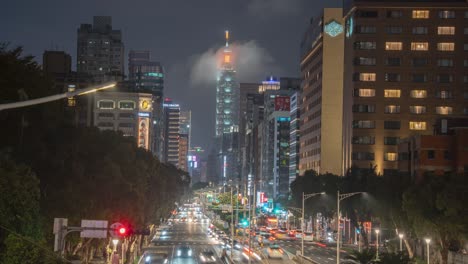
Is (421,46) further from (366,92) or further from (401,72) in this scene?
(366,92)

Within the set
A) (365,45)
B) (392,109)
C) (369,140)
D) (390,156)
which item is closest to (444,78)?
(392,109)

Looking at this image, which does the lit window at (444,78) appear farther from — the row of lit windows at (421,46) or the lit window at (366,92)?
the lit window at (366,92)

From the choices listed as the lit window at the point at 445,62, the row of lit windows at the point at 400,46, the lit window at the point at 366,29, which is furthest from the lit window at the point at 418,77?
the lit window at the point at 366,29

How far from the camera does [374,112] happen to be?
170m

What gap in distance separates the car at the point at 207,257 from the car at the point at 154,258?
4.78 metres

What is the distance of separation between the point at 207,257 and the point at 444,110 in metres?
80.4

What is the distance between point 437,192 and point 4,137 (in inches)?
1792

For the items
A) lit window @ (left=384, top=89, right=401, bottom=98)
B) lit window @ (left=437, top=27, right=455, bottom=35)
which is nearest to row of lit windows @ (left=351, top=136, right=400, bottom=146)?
lit window @ (left=384, top=89, right=401, bottom=98)

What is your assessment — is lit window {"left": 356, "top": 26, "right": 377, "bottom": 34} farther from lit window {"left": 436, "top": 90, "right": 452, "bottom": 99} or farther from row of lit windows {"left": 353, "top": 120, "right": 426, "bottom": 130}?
row of lit windows {"left": 353, "top": 120, "right": 426, "bottom": 130}

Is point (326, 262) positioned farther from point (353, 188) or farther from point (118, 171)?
point (353, 188)

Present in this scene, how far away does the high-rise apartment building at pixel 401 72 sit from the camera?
168m

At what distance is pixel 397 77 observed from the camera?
170 meters

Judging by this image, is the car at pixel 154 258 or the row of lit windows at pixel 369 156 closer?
the car at pixel 154 258

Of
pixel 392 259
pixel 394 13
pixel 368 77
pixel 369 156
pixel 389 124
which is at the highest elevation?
pixel 394 13
